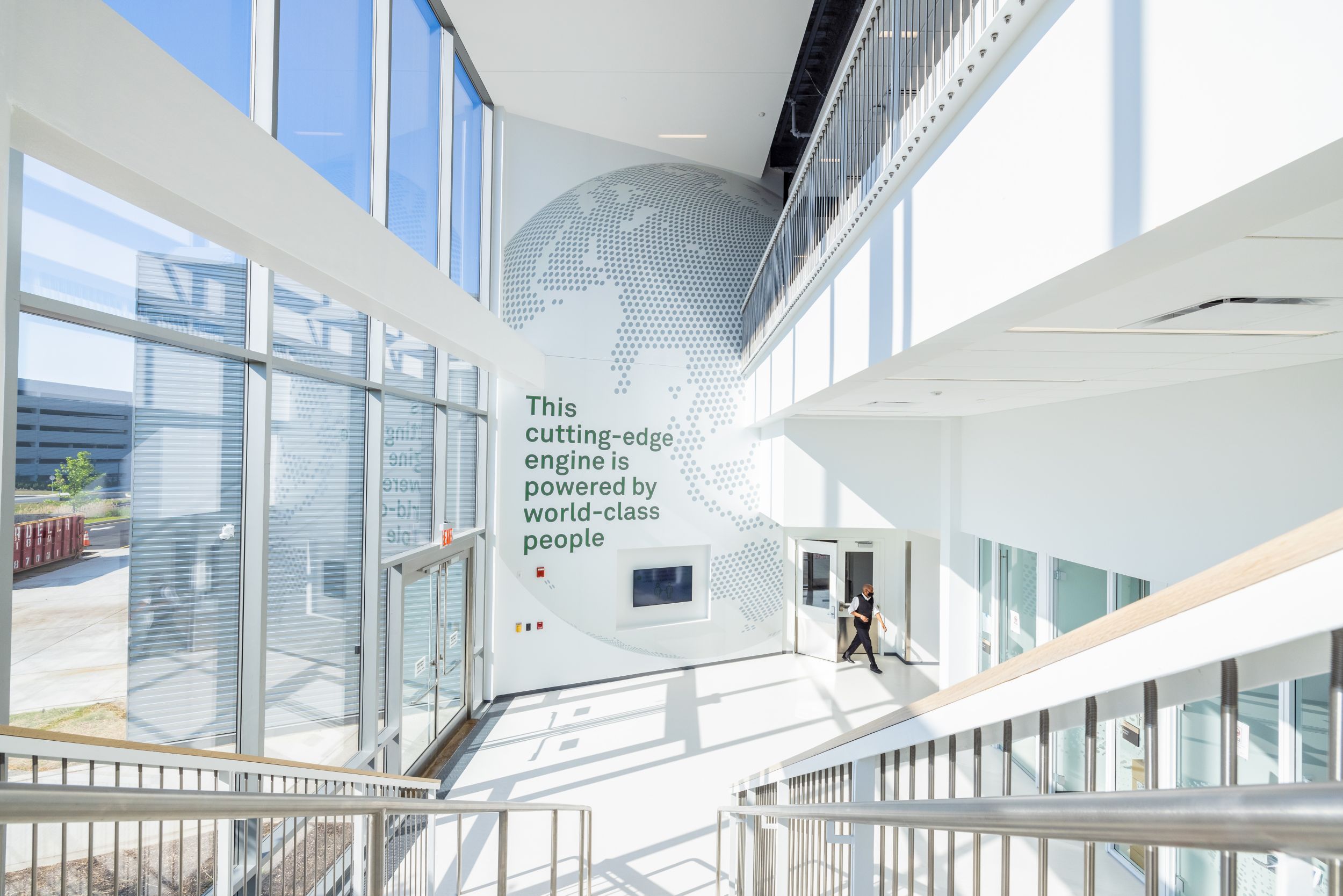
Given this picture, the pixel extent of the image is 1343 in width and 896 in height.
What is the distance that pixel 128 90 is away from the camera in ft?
5.93

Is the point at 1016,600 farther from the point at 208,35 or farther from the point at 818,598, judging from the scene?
the point at 208,35

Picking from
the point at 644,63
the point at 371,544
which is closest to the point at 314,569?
→ the point at 371,544

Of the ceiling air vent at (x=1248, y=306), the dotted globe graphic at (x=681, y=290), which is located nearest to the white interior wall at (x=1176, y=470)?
the ceiling air vent at (x=1248, y=306)

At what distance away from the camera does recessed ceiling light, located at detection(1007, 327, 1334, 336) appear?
8.63ft

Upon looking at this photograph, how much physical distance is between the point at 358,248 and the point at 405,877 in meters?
3.15

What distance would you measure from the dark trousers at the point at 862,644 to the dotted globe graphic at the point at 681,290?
1.25 meters

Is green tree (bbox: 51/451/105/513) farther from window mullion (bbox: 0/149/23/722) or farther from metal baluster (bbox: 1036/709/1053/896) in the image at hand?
metal baluster (bbox: 1036/709/1053/896)

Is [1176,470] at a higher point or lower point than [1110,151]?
lower

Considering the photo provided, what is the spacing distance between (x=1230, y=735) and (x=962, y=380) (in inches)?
147

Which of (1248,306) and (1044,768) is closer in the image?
(1044,768)

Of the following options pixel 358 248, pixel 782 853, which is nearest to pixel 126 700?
pixel 358 248

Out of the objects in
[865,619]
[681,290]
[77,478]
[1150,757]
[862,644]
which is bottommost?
[862,644]

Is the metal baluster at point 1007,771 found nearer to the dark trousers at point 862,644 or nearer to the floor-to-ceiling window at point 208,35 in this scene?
the floor-to-ceiling window at point 208,35

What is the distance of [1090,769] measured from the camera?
0.99 meters
